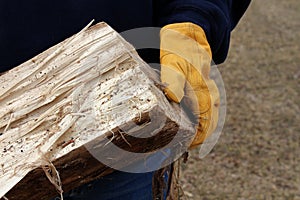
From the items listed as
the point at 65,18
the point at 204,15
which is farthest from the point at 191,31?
the point at 65,18

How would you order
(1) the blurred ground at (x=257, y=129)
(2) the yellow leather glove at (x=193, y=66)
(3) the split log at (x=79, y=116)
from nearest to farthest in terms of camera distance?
(3) the split log at (x=79, y=116)
(2) the yellow leather glove at (x=193, y=66)
(1) the blurred ground at (x=257, y=129)

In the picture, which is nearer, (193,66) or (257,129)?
(193,66)

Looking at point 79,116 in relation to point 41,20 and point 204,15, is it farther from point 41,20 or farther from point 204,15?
point 204,15

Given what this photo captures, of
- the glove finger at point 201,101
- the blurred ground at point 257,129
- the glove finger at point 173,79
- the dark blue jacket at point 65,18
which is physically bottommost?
the blurred ground at point 257,129

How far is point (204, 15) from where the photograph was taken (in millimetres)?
1466

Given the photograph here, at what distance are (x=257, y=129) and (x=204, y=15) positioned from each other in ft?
9.87

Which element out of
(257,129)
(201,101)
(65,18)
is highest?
(65,18)

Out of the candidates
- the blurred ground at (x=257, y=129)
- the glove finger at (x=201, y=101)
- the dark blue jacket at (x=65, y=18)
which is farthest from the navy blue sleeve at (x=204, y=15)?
the blurred ground at (x=257, y=129)

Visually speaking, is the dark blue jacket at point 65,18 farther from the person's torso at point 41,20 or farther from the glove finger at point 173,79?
the glove finger at point 173,79

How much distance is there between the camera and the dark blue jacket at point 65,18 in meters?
1.43

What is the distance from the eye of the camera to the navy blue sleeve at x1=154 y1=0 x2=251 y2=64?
4.79ft

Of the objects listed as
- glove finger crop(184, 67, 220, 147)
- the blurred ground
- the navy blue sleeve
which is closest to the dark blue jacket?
the navy blue sleeve

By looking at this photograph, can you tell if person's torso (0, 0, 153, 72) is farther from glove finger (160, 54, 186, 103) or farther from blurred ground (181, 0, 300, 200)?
blurred ground (181, 0, 300, 200)

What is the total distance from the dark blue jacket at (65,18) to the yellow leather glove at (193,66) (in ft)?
0.18
